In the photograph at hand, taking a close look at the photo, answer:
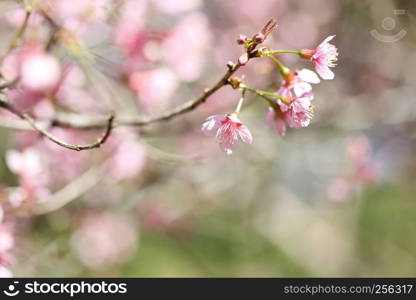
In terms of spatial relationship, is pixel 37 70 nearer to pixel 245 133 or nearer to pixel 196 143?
pixel 245 133

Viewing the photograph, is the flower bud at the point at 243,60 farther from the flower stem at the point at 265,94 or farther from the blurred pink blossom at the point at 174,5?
the blurred pink blossom at the point at 174,5

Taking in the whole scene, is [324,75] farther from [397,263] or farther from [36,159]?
[397,263]

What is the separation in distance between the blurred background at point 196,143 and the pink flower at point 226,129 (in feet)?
0.95

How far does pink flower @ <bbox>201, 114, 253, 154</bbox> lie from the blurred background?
290mm

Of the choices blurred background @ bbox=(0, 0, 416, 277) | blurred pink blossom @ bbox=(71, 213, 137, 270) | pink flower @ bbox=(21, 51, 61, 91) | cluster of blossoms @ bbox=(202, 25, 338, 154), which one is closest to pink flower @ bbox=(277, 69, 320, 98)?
cluster of blossoms @ bbox=(202, 25, 338, 154)

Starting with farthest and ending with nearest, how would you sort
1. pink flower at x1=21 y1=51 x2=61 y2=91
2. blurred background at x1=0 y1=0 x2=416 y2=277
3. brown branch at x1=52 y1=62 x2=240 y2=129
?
1. blurred background at x1=0 y1=0 x2=416 y2=277
2. pink flower at x1=21 y1=51 x2=61 y2=91
3. brown branch at x1=52 y1=62 x2=240 y2=129

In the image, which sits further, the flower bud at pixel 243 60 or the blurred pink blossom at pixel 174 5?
the blurred pink blossom at pixel 174 5

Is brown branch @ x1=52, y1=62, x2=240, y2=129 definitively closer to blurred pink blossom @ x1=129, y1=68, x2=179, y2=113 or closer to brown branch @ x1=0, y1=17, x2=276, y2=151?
brown branch @ x1=0, y1=17, x2=276, y2=151

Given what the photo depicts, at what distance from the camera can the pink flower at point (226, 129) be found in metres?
1.03

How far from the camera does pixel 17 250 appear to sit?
63.3 inches

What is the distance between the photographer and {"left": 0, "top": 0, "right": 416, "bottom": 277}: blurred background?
59.9 inches

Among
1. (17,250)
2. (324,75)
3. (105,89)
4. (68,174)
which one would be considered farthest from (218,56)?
(324,75)

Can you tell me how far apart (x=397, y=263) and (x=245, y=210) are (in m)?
1.42

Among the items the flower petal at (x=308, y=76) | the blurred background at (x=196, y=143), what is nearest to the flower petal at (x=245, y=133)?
the flower petal at (x=308, y=76)
